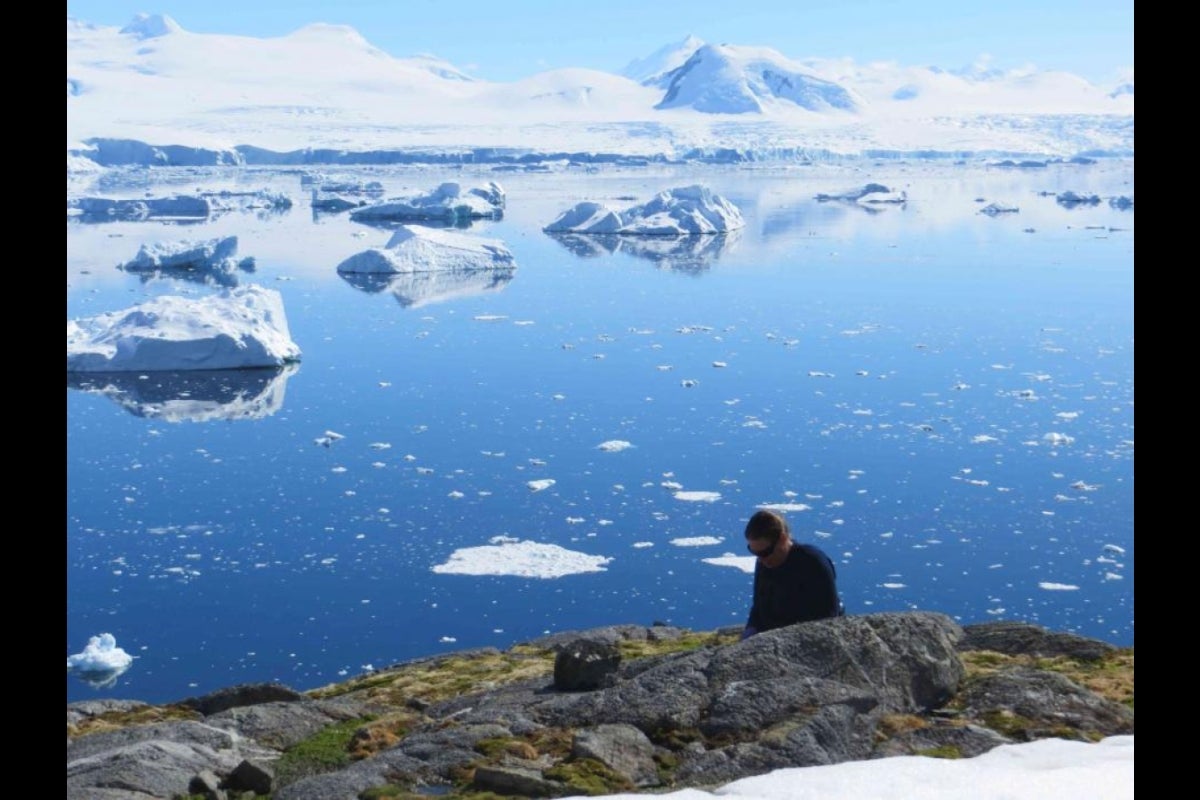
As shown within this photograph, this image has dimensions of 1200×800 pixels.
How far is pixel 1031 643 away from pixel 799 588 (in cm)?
192

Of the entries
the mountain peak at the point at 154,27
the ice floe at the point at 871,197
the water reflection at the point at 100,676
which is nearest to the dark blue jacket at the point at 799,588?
the water reflection at the point at 100,676

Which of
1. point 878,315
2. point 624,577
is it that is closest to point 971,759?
point 624,577

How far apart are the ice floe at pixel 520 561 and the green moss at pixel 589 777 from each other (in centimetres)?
736

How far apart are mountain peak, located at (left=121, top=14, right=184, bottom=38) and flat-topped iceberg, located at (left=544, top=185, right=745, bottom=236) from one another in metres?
153

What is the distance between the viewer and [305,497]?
14156mm

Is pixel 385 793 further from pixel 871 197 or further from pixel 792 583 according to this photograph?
pixel 871 197

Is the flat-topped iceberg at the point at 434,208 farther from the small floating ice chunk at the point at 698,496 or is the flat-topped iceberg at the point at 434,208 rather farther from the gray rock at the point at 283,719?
the gray rock at the point at 283,719

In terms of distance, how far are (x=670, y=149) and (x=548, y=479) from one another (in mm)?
90533

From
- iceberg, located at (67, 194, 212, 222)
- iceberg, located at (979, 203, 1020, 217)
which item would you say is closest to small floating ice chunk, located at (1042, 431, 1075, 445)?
iceberg, located at (979, 203, 1020, 217)

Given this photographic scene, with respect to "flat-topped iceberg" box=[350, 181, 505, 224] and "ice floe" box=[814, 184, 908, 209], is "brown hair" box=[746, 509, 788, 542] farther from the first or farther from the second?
"ice floe" box=[814, 184, 908, 209]

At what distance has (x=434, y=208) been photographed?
144ft

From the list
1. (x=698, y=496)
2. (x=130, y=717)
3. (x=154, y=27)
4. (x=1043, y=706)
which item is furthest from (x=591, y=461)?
(x=154, y=27)

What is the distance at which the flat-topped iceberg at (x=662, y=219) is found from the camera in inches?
1570
